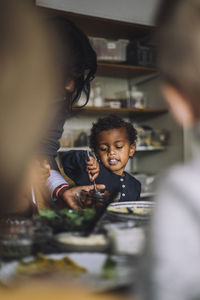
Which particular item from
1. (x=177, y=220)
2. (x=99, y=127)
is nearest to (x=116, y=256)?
(x=177, y=220)

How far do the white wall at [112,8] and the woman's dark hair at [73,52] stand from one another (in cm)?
106

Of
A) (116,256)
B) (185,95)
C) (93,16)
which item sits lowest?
(116,256)

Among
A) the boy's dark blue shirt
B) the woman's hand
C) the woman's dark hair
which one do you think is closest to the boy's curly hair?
the boy's dark blue shirt

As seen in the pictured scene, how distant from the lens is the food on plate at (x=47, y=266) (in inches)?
23.7

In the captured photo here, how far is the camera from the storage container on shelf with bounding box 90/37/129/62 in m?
2.93

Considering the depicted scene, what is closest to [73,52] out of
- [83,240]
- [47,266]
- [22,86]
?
[22,86]

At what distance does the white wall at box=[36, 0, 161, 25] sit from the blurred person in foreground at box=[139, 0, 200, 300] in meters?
2.26

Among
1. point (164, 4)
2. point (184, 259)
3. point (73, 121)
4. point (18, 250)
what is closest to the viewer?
point (184, 259)

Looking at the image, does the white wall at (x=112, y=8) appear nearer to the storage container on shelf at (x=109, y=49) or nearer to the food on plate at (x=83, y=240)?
the storage container on shelf at (x=109, y=49)

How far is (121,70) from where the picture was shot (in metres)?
3.14

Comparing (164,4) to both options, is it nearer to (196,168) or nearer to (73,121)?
(196,168)

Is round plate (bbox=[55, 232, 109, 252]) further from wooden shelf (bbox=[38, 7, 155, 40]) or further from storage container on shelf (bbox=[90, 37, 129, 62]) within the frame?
storage container on shelf (bbox=[90, 37, 129, 62])

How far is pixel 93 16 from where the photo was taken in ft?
9.22

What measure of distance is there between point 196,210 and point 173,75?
0.65 feet
